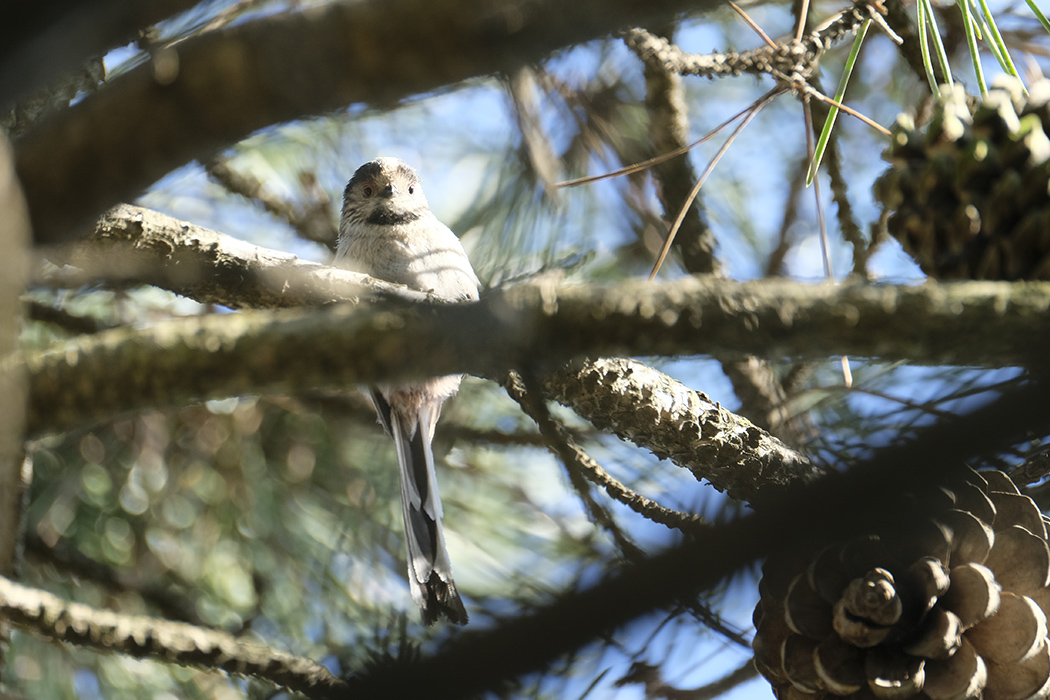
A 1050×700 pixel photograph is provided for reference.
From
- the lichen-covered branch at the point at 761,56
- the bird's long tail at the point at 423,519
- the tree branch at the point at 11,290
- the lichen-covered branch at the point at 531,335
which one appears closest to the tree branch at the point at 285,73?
the tree branch at the point at 11,290

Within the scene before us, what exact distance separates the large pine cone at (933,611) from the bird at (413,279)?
0.70 metres

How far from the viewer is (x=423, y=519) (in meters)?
1.70

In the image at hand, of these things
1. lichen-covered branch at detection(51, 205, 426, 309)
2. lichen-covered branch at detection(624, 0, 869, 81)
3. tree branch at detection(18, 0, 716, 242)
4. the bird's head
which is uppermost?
the bird's head

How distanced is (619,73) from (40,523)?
69.6 inches

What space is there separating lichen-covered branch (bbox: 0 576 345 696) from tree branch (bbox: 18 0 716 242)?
766mm

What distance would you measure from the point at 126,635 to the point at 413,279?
3.65 ft

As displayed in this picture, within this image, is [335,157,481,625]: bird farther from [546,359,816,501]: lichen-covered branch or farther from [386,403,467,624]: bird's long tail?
[546,359,816,501]: lichen-covered branch

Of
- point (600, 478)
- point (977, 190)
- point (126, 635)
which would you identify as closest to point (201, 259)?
point (126, 635)

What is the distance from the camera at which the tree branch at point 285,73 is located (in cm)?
52

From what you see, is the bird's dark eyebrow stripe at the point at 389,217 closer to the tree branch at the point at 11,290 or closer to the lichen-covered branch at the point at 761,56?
the lichen-covered branch at the point at 761,56

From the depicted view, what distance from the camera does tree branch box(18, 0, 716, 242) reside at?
521 millimetres

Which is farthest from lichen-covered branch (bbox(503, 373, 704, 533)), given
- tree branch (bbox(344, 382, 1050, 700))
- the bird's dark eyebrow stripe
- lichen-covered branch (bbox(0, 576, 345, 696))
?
the bird's dark eyebrow stripe

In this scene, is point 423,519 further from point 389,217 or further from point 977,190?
point 977,190

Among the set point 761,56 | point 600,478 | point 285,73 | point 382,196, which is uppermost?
point 382,196
